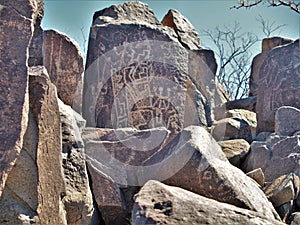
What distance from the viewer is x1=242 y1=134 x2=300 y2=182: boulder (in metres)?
3.82

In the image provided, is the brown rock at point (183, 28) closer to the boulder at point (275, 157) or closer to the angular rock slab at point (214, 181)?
the boulder at point (275, 157)

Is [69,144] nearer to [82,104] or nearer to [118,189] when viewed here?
[118,189]

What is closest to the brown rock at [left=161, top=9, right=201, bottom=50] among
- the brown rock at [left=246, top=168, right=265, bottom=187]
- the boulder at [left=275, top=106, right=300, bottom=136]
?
the boulder at [left=275, top=106, right=300, bottom=136]

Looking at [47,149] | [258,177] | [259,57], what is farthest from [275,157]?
[259,57]

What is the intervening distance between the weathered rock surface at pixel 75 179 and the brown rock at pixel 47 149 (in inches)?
5.1

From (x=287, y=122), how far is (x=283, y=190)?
152 cm

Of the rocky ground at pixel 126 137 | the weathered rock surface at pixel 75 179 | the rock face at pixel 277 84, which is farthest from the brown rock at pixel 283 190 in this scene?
the rock face at pixel 277 84

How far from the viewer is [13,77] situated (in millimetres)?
2467

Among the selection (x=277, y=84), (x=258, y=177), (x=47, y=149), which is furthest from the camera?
(x=277, y=84)

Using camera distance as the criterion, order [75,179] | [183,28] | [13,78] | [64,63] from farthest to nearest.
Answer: [183,28]
[64,63]
[75,179]
[13,78]

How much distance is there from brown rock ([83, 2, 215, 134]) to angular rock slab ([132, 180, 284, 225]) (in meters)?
2.36

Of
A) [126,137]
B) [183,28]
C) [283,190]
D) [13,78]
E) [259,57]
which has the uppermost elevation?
[183,28]

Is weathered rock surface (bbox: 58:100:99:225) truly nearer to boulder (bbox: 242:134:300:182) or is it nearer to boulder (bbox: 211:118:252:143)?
boulder (bbox: 242:134:300:182)

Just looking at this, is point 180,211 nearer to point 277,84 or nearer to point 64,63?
point 64,63
